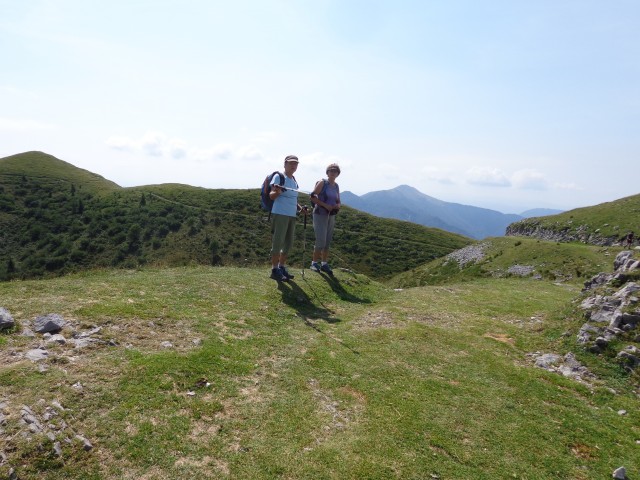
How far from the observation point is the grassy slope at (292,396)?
18.4ft

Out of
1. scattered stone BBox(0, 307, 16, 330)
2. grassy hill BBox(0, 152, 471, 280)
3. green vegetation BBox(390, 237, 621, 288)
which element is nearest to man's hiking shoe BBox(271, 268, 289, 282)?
scattered stone BBox(0, 307, 16, 330)

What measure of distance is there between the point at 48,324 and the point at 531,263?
143ft

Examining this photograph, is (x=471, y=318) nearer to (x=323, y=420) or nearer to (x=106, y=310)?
(x=323, y=420)

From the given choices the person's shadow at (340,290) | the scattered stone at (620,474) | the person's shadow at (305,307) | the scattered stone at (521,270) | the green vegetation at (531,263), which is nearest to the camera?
the scattered stone at (620,474)

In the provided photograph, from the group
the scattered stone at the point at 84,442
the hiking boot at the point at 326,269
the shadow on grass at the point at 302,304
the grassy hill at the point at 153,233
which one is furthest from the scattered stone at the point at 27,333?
the grassy hill at the point at 153,233

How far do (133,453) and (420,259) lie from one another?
84.7 m

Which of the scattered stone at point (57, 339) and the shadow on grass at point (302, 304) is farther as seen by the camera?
the shadow on grass at point (302, 304)

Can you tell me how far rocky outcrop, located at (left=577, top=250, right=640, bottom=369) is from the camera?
10.1m

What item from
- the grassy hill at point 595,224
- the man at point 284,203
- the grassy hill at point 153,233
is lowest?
the grassy hill at point 153,233

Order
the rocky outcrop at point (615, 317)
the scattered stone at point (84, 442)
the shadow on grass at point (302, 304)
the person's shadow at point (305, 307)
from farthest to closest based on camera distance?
the shadow on grass at point (302, 304) → the person's shadow at point (305, 307) → the rocky outcrop at point (615, 317) → the scattered stone at point (84, 442)

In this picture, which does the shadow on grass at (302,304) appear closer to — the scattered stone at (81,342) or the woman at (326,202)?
the woman at (326,202)

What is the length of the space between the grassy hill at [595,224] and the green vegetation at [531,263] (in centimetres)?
1353

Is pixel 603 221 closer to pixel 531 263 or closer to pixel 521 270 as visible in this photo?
pixel 531 263

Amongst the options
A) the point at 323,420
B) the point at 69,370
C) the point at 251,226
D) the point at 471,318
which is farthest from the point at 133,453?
the point at 251,226
